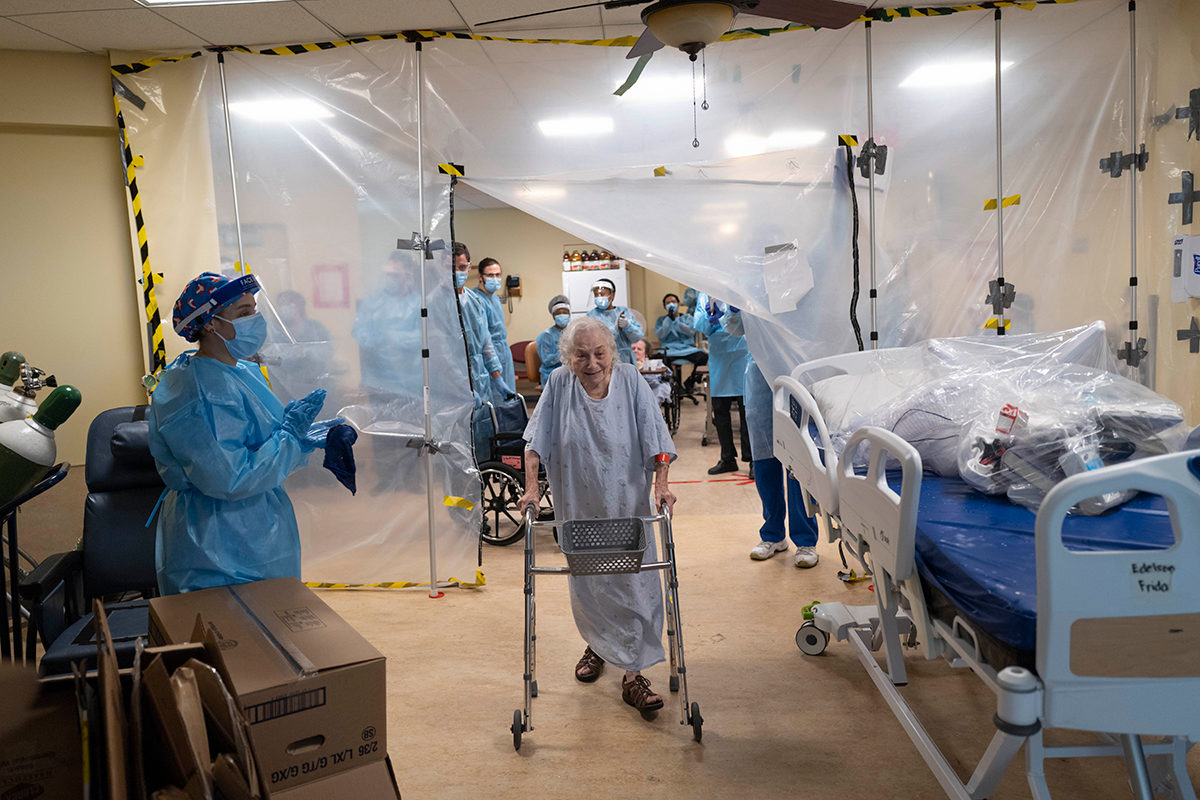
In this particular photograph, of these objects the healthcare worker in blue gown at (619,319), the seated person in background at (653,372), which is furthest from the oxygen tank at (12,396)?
the seated person in background at (653,372)

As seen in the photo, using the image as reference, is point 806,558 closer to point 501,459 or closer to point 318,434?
point 501,459

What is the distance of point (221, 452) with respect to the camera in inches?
78.5

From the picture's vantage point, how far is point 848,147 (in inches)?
143

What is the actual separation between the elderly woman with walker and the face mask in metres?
0.88

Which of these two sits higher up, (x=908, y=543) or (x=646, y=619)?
(x=908, y=543)

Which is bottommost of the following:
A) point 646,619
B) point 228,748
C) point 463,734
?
point 463,734

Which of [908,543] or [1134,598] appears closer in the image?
[1134,598]

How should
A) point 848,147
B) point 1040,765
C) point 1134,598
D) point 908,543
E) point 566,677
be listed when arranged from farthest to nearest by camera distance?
point 848,147 < point 566,677 < point 908,543 < point 1040,765 < point 1134,598

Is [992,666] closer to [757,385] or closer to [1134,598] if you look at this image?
[1134,598]

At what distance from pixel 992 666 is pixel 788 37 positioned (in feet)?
9.37

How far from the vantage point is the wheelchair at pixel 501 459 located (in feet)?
14.7

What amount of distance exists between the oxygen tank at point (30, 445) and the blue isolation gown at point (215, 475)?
478 mm

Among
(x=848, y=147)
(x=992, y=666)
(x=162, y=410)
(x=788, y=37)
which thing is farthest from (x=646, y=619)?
(x=788, y=37)

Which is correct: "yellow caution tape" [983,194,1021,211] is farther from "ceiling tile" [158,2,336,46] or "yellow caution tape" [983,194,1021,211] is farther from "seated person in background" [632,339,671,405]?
"seated person in background" [632,339,671,405]
